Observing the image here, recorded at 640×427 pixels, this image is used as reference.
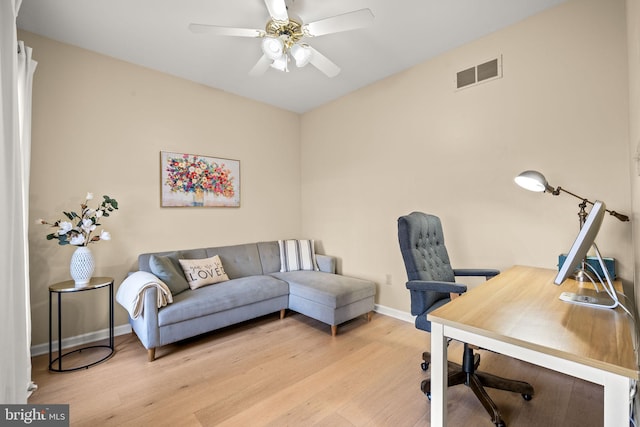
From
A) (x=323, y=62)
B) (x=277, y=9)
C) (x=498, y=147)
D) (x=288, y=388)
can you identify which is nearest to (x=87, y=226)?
(x=288, y=388)

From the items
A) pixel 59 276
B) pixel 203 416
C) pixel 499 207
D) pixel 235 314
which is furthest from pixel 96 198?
pixel 499 207

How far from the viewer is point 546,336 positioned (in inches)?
39.0

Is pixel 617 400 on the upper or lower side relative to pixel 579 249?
lower

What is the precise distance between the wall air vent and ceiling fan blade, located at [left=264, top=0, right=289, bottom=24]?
1.71 meters

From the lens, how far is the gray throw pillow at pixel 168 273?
8.44ft

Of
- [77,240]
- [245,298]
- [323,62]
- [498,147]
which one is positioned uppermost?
[323,62]

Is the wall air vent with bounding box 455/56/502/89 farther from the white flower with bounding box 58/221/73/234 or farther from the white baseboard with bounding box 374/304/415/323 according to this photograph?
the white flower with bounding box 58/221/73/234

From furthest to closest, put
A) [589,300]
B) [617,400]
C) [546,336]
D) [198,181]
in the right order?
1. [198,181]
2. [589,300]
3. [546,336]
4. [617,400]

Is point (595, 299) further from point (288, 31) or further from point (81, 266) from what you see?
point (81, 266)

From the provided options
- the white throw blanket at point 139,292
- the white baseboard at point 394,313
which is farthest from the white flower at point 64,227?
the white baseboard at point 394,313

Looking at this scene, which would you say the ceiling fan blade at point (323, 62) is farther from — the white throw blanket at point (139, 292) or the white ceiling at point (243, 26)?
the white throw blanket at point (139, 292)

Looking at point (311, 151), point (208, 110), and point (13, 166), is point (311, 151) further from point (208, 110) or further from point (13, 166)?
point (13, 166)

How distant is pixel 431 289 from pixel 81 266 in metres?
2.68

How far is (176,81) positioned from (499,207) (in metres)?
3.56
